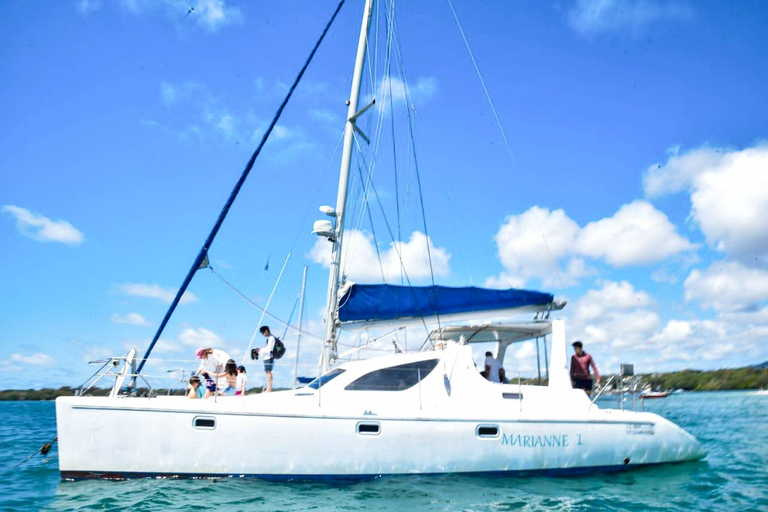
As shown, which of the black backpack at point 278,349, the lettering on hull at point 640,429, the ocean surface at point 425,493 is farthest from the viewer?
the black backpack at point 278,349

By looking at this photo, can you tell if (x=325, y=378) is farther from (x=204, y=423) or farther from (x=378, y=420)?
(x=204, y=423)

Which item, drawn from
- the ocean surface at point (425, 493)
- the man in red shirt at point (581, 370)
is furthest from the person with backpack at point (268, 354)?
the man in red shirt at point (581, 370)

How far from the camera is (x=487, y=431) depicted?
8.09 m

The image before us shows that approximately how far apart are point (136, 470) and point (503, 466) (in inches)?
221

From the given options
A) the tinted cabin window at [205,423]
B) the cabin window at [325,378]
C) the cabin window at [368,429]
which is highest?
the cabin window at [325,378]

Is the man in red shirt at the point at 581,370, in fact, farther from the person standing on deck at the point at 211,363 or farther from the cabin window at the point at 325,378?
the person standing on deck at the point at 211,363

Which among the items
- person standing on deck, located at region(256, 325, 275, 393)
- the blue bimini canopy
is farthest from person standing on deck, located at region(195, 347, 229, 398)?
the blue bimini canopy

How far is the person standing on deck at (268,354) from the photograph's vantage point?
349 inches

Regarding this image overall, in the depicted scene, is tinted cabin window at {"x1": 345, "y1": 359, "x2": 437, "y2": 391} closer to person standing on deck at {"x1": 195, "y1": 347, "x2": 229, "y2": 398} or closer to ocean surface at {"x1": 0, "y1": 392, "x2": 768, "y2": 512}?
ocean surface at {"x1": 0, "y1": 392, "x2": 768, "y2": 512}

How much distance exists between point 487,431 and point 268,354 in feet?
13.1

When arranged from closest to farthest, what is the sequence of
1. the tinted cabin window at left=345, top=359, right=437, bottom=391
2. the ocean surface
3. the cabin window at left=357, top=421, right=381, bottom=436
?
1. the ocean surface
2. the cabin window at left=357, top=421, right=381, bottom=436
3. the tinted cabin window at left=345, top=359, right=437, bottom=391

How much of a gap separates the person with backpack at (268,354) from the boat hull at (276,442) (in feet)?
3.89

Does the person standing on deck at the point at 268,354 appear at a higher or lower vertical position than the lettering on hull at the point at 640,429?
higher

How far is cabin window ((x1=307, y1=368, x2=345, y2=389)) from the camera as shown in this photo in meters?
8.52
